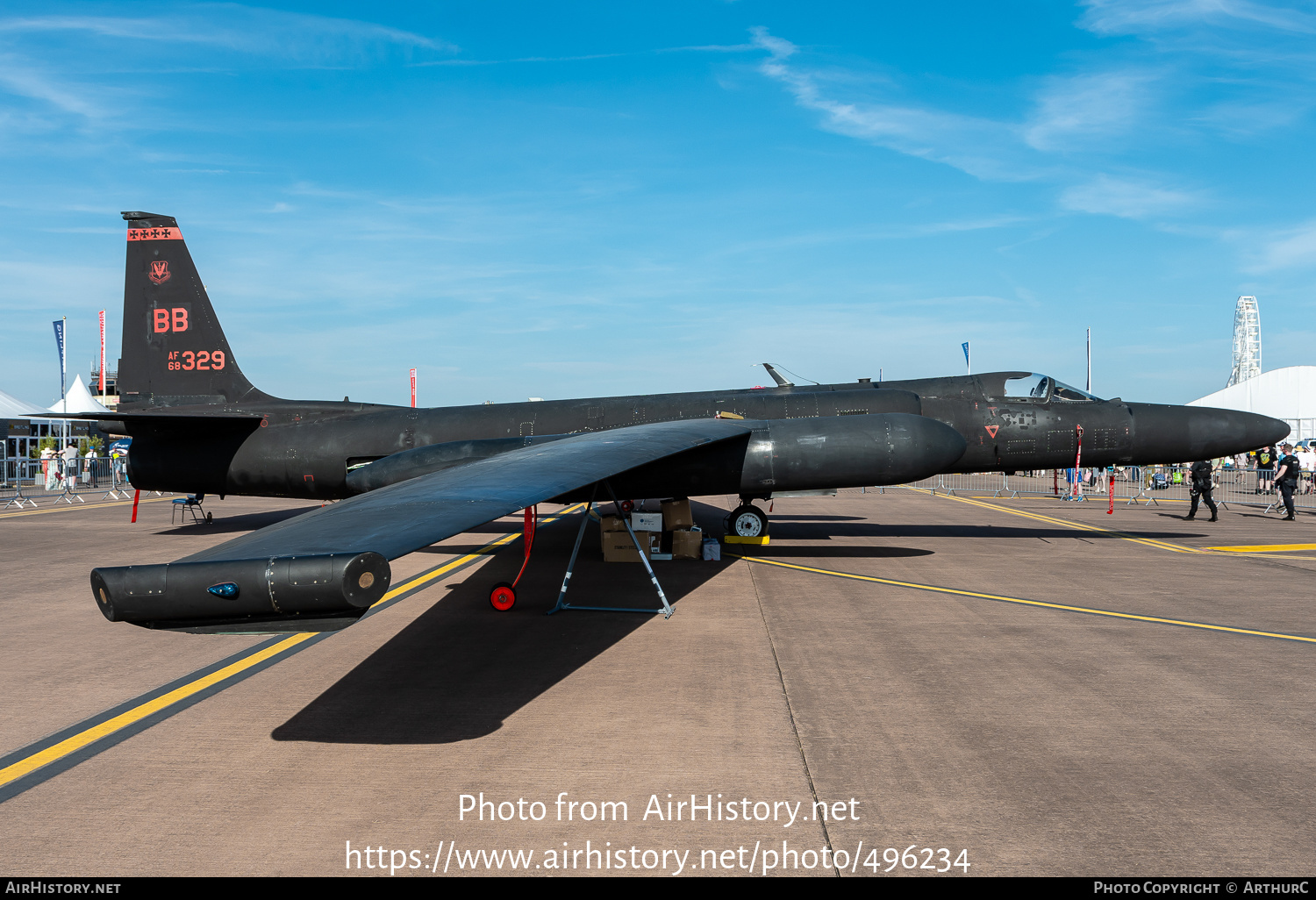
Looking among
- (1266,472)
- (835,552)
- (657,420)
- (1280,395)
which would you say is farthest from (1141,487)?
(1280,395)

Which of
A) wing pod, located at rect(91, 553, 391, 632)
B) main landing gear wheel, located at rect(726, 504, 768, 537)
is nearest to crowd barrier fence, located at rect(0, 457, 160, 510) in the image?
main landing gear wheel, located at rect(726, 504, 768, 537)

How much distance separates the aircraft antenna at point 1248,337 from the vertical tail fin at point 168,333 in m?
191

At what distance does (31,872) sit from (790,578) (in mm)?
9922

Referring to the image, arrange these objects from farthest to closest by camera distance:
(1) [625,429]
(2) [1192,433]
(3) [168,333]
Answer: (3) [168,333] → (2) [1192,433] → (1) [625,429]

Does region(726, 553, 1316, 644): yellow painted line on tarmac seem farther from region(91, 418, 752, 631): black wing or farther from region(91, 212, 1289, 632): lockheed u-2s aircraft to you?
region(91, 418, 752, 631): black wing

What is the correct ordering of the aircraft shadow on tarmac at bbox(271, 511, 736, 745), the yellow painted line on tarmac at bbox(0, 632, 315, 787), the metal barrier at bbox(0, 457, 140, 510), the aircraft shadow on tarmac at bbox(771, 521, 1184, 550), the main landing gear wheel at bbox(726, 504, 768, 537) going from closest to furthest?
the yellow painted line on tarmac at bbox(0, 632, 315, 787) < the aircraft shadow on tarmac at bbox(271, 511, 736, 745) < the main landing gear wheel at bbox(726, 504, 768, 537) < the aircraft shadow on tarmac at bbox(771, 521, 1184, 550) < the metal barrier at bbox(0, 457, 140, 510)

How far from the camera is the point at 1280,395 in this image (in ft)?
243

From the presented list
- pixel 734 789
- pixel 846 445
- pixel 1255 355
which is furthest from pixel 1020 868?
pixel 1255 355

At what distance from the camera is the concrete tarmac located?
4.08 metres

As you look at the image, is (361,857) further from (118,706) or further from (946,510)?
(946,510)

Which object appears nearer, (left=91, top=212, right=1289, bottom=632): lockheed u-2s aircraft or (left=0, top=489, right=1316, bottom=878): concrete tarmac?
(left=0, top=489, right=1316, bottom=878): concrete tarmac

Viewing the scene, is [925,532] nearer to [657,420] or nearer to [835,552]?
[835,552]

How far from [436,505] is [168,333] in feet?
48.5

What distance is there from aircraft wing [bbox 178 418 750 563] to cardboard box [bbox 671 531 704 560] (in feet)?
15.4
